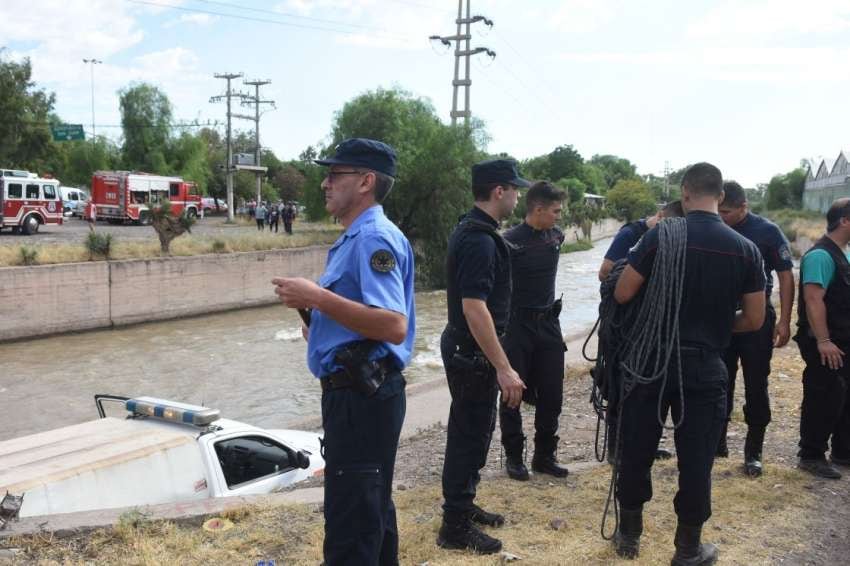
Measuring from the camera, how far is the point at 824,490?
4.73 meters

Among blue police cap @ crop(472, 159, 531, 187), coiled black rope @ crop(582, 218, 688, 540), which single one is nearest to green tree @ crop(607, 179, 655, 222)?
blue police cap @ crop(472, 159, 531, 187)

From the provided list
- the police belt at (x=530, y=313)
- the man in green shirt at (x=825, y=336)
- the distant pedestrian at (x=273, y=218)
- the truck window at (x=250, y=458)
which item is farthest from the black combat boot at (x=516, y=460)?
the distant pedestrian at (x=273, y=218)

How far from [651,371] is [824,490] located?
7.09 feet

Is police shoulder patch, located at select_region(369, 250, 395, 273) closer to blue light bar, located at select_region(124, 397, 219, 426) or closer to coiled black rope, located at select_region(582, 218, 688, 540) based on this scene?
coiled black rope, located at select_region(582, 218, 688, 540)

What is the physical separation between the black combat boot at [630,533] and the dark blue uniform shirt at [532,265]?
1531mm

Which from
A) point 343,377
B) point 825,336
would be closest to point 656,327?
point 343,377

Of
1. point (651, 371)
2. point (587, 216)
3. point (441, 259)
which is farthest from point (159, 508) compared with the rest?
point (587, 216)

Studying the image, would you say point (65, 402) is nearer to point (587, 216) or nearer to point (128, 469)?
point (128, 469)

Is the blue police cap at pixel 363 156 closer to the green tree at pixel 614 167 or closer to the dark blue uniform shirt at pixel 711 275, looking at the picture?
the dark blue uniform shirt at pixel 711 275

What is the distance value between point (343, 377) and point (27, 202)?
102 feet

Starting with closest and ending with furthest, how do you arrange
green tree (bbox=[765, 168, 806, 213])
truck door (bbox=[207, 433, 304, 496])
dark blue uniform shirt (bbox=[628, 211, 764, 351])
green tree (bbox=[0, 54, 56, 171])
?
dark blue uniform shirt (bbox=[628, 211, 764, 351])
truck door (bbox=[207, 433, 304, 496])
green tree (bbox=[0, 54, 56, 171])
green tree (bbox=[765, 168, 806, 213])

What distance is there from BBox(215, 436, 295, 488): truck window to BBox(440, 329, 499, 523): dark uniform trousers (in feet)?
8.53

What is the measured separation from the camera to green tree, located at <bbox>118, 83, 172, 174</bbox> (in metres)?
53.3

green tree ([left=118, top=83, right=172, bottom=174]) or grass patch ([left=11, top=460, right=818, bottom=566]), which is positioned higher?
green tree ([left=118, top=83, right=172, bottom=174])
